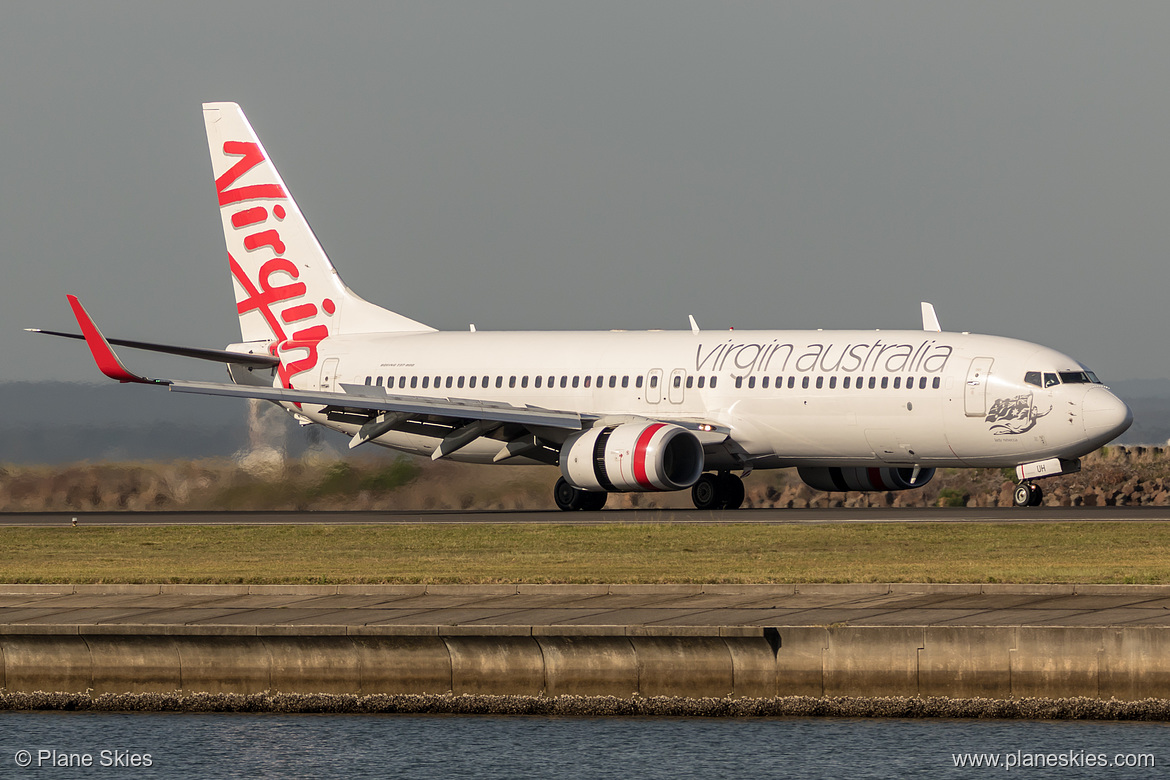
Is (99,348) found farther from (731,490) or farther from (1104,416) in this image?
(1104,416)

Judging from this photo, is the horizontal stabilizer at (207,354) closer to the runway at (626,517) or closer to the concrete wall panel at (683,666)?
the runway at (626,517)

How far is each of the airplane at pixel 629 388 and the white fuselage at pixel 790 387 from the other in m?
0.04

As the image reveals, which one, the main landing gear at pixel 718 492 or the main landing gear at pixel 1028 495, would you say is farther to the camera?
the main landing gear at pixel 718 492

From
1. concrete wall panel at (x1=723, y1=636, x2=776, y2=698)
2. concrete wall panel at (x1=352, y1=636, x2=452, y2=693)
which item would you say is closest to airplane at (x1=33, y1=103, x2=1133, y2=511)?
concrete wall panel at (x1=352, y1=636, x2=452, y2=693)

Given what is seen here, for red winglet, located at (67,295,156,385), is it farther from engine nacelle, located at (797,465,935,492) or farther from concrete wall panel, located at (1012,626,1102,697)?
concrete wall panel, located at (1012,626,1102,697)

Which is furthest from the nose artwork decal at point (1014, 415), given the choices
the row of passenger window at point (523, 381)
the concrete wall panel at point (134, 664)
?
the concrete wall panel at point (134, 664)

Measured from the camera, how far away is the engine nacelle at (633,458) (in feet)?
115

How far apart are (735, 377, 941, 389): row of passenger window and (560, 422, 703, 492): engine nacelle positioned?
173 cm

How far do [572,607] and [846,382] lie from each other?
17.7 meters

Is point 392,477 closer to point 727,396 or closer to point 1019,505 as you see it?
point 727,396

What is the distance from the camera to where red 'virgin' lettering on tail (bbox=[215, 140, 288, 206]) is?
44031 millimetres

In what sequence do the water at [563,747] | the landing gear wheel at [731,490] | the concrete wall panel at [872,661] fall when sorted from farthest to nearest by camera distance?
1. the landing gear wheel at [731,490]
2. the concrete wall panel at [872,661]
3. the water at [563,747]

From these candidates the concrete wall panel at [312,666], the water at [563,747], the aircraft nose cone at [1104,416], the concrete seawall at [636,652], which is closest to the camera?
the water at [563,747]

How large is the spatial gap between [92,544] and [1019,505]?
18.1 m
